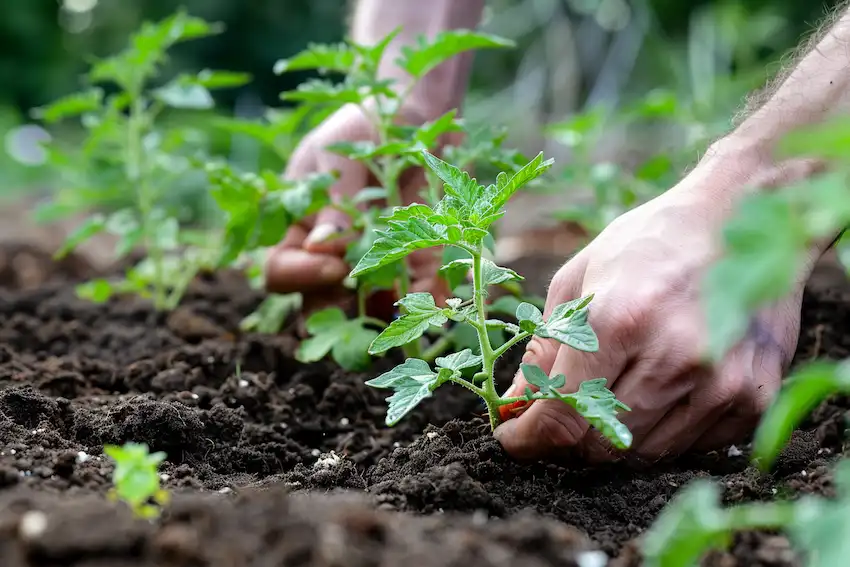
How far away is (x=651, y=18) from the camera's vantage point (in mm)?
7770

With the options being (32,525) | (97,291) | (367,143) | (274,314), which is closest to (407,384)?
(32,525)

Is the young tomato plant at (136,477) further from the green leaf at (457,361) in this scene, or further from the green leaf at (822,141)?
the green leaf at (822,141)

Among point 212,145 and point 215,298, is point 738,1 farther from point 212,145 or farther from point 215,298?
point 215,298

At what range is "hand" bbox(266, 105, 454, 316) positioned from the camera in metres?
2.34

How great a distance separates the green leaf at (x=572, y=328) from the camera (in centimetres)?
132

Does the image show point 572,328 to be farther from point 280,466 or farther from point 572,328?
point 280,466

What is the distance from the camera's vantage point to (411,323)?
148cm

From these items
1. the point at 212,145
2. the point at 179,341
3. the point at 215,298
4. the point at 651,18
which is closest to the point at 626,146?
the point at 651,18

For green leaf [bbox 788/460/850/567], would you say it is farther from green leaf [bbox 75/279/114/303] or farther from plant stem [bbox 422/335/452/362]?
green leaf [bbox 75/279/114/303]

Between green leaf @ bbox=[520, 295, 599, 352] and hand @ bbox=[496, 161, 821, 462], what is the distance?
0.25 feet

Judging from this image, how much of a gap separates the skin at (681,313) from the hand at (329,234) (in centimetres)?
82

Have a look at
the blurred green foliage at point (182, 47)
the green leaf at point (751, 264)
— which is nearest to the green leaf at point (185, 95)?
the green leaf at point (751, 264)

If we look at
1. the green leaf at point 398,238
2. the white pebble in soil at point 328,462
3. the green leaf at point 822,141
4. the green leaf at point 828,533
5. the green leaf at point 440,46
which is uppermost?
the green leaf at point 440,46

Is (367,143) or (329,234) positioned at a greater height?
(367,143)
